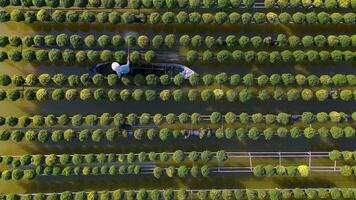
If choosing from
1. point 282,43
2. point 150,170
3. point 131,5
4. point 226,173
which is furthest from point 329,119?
point 131,5

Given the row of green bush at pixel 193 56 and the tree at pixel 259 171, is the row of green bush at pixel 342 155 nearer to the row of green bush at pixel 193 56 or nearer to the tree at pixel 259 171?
the tree at pixel 259 171

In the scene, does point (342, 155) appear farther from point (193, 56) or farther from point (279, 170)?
point (193, 56)

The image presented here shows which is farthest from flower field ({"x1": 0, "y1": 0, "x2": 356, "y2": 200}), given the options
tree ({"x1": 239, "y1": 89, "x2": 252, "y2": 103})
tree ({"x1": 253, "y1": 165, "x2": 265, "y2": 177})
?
tree ({"x1": 253, "y1": 165, "x2": 265, "y2": 177})

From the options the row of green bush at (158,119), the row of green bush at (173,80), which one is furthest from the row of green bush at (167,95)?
the row of green bush at (158,119)

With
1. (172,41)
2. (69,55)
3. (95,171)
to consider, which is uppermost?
(172,41)

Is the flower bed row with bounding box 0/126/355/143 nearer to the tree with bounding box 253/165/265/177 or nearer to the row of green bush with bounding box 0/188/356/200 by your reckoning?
the tree with bounding box 253/165/265/177

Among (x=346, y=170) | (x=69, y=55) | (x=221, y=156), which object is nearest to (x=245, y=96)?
(x=221, y=156)
